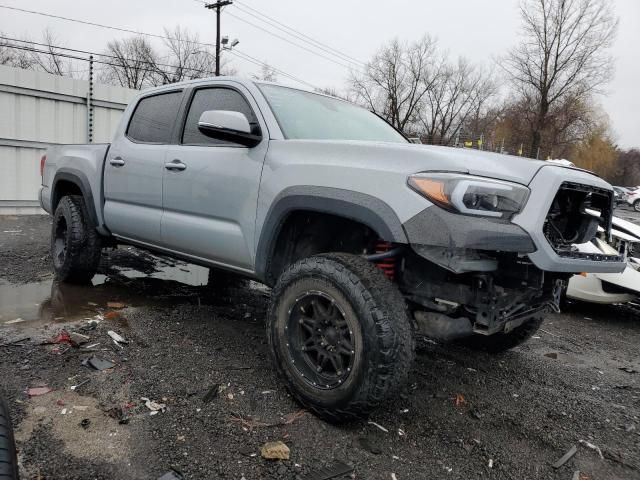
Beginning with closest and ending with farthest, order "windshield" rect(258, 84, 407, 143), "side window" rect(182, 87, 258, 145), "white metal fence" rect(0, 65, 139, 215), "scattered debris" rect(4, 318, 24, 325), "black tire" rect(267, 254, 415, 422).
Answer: "black tire" rect(267, 254, 415, 422), "windshield" rect(258, 84, 407, 143), "side window" rect(182, 87, 258, 145), "scattered debris" rect(4, 318, 24, 325), "white metal fence" rect(0, 65, 139, 215)

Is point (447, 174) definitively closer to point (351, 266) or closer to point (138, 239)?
point (351, 266)

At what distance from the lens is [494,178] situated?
7.67 feet

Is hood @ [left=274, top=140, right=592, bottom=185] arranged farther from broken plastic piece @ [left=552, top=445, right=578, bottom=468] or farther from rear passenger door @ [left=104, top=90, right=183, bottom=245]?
rear passenger door @ [left=104, top=90, right=183, bottom=245]

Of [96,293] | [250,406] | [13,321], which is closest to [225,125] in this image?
[250,406]

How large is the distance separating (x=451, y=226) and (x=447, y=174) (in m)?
0.25

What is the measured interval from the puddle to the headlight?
3.07 m

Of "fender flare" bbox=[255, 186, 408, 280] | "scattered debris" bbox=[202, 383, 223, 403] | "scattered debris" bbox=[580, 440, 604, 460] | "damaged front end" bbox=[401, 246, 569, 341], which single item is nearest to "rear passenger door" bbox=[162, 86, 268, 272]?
"fender flare" bbox=[255, 186, 408, 280]

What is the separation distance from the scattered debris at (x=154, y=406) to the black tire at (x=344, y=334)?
2.07 ft

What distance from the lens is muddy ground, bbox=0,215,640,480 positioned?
2252mm

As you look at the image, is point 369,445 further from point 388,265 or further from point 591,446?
point 591,446

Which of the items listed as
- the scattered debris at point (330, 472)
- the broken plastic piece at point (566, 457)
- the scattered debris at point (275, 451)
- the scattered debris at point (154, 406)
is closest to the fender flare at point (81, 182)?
the scattered debris at point (154, 406)

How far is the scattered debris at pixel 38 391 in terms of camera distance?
2684mm

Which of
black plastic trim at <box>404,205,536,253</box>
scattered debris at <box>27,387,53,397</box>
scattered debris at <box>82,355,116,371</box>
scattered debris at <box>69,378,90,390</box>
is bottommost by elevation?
scattered debris at <box>27,387,53,397</box>

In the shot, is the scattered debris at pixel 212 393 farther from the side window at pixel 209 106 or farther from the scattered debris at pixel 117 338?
the side window at pixel 209 106
